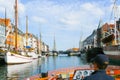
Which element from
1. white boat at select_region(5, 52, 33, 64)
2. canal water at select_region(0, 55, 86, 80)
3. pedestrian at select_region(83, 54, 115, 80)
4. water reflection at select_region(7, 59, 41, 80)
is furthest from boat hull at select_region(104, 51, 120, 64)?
pedestrian at select_region(83, 54, 115, 80)

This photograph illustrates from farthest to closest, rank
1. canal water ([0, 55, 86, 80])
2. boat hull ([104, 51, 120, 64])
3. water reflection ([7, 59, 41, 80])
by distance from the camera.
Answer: boat hull ([104, 51, 120, 64]) < canal water ([0, 55, 86, 80]) < water reflection ([7, 59, 41, 80])

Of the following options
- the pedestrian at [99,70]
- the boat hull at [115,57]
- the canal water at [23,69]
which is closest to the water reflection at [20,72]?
the canal water at [23,69]

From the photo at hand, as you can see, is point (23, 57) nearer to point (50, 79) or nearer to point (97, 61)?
point (50, 79)

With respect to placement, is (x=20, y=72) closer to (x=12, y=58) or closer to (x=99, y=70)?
(x=12, y=58)

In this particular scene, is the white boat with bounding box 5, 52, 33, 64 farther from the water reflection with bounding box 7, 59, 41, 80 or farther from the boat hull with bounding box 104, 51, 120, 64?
the boat hull with bounding box 104, 51, 120, 64

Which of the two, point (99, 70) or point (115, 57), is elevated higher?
point (99, 70)

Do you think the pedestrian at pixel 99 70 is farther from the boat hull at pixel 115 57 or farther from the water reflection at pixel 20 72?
the boat hull at pixel 115 57

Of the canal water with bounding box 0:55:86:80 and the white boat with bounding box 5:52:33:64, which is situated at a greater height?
the white boat with bounding box 5:52:33:64

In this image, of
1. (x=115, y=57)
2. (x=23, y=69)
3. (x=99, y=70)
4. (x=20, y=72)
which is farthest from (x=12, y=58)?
(x=99, y=70)

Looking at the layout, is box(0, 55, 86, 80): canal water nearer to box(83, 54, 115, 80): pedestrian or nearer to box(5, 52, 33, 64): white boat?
box(5, 52, 33, 64): white boat

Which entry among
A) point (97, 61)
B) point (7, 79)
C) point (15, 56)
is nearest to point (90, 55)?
point (15, 56)

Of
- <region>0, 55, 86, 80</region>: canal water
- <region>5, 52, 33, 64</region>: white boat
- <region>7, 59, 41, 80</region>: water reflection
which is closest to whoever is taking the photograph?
<region>7, 59, 41, 80</region>: water reflection

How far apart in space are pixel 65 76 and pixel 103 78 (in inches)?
381

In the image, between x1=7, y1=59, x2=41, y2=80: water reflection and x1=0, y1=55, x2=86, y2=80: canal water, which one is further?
x1=0, y1=55, x2=86, y2=80: canal water
